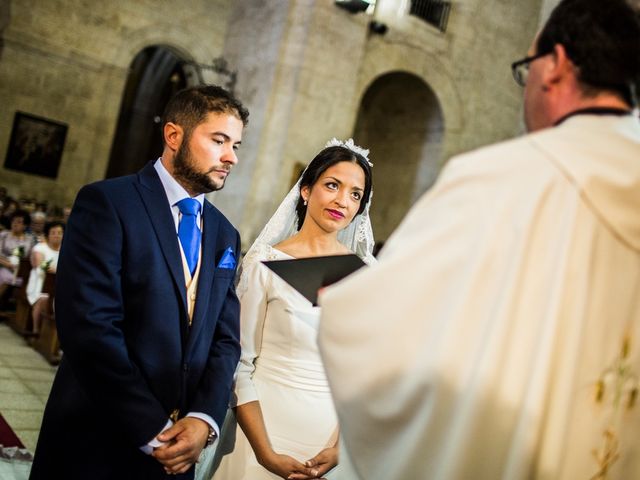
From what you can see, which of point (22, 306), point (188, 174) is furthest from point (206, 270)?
point (22, 306)

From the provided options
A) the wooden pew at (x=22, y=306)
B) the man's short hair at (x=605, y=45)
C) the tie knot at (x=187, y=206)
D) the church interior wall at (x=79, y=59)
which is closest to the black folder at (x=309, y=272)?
the tie knot at (x=187, y=206)

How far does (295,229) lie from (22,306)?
5468 millimetres

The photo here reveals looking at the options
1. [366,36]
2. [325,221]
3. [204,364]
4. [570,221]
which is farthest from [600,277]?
[366,36]

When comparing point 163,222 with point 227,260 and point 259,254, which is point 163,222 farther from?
point 259,254

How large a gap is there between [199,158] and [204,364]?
748 millimetres

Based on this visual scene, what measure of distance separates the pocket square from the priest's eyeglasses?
4.01 feet

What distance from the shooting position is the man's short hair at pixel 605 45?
1.16 metres

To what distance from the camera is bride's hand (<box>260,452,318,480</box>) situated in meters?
2.04

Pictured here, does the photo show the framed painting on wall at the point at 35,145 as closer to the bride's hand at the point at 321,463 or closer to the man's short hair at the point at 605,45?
the bride's hand at the point at 321,463

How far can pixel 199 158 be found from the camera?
2.07 meters

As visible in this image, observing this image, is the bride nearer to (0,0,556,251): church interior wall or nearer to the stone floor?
the stone floor

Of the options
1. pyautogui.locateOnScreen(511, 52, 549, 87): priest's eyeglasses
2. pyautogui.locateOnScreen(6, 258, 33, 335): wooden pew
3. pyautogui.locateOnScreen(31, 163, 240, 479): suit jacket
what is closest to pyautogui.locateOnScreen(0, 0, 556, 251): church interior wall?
pyautogui.locateOnScreen(6, 258, 33, 335): wooden pew

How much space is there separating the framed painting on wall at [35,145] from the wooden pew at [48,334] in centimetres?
665

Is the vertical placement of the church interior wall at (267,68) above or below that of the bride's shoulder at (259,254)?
A: above
